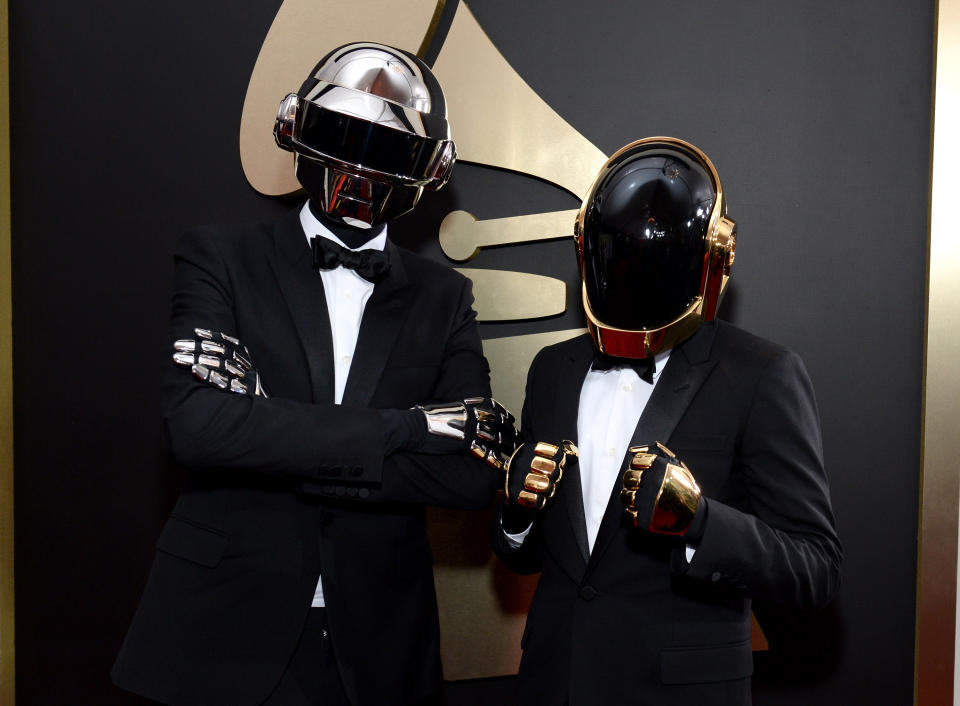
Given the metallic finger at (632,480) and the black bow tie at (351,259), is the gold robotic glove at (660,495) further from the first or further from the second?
the black bow tie at (351,259)

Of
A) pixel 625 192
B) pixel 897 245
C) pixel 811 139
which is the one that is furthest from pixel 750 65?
pixel 625 192

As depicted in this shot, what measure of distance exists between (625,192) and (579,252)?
169 mm

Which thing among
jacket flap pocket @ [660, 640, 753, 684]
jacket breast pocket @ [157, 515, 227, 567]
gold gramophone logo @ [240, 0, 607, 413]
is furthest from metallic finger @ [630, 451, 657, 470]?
gold gramophone logo @ [240, 0, 607, 413]

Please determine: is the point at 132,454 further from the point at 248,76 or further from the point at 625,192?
the point at 625,192

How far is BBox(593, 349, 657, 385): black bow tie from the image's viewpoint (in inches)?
68.1

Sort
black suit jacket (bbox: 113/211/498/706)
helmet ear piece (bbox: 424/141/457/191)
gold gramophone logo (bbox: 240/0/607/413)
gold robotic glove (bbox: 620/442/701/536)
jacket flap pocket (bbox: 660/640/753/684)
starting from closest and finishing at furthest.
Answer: gold robotic glove (bbox: 620/442/701/536), jacket flap pocket (bbox: 660/640/753/684), black suit jacket (bbox: 113/211/498/706), helmet ear piece (bbox: 424/141/457/191), gold gramophone logo (bbox: 240/0/607/413)

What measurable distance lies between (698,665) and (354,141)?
1300 mm

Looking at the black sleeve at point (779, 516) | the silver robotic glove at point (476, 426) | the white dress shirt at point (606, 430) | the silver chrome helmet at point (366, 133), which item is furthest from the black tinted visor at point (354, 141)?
the black sleeve at point (779, 516)

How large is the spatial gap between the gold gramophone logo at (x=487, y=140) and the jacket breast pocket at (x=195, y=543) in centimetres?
116

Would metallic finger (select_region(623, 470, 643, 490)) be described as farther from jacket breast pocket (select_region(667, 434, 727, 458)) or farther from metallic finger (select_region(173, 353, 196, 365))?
metallic finger (select_region(173, 353, 196, 365))

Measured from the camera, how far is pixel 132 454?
271 centimetres

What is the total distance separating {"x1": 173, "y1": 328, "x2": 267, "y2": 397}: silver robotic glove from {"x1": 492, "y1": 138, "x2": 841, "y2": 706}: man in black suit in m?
0.59

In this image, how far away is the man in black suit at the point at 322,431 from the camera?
66.9 inches

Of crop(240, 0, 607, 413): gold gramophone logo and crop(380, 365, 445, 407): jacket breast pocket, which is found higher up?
crop(240, 0, 607, 413): gold gramophone logo
